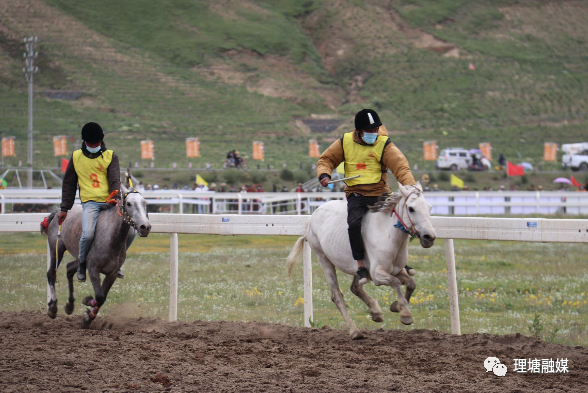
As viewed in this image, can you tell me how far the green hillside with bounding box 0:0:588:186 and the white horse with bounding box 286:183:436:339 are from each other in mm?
54830

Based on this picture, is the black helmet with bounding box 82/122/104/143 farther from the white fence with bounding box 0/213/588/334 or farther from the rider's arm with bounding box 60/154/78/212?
the white fence with bounding box 0/213/588/334

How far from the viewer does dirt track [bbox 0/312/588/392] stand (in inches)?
243

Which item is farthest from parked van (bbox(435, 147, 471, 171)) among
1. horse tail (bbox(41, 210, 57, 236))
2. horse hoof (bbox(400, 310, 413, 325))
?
horse hoof (bbox(400, 310, 413, 325))

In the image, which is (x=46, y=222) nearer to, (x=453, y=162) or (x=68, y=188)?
(x=68, y=188)

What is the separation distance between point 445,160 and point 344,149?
5417cm

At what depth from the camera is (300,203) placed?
108ft

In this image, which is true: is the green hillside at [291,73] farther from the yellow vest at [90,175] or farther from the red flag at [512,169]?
the yellow vest at [90,175]

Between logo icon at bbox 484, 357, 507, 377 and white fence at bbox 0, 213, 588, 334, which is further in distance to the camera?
white fence at bbox 0, 213, 588, 334

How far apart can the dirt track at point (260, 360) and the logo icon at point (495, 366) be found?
0.06m

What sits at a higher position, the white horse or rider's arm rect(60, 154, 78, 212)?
rider's arm rect(60, 154, 78, 212)

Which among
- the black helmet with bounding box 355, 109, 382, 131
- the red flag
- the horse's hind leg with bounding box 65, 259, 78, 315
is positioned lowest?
the horse's hind leg with bounding box 65, 259, 78, 315

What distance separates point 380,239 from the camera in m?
8.19

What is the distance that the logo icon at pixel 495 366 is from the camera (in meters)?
6.63

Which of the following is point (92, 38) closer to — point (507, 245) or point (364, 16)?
point (364, 16)
